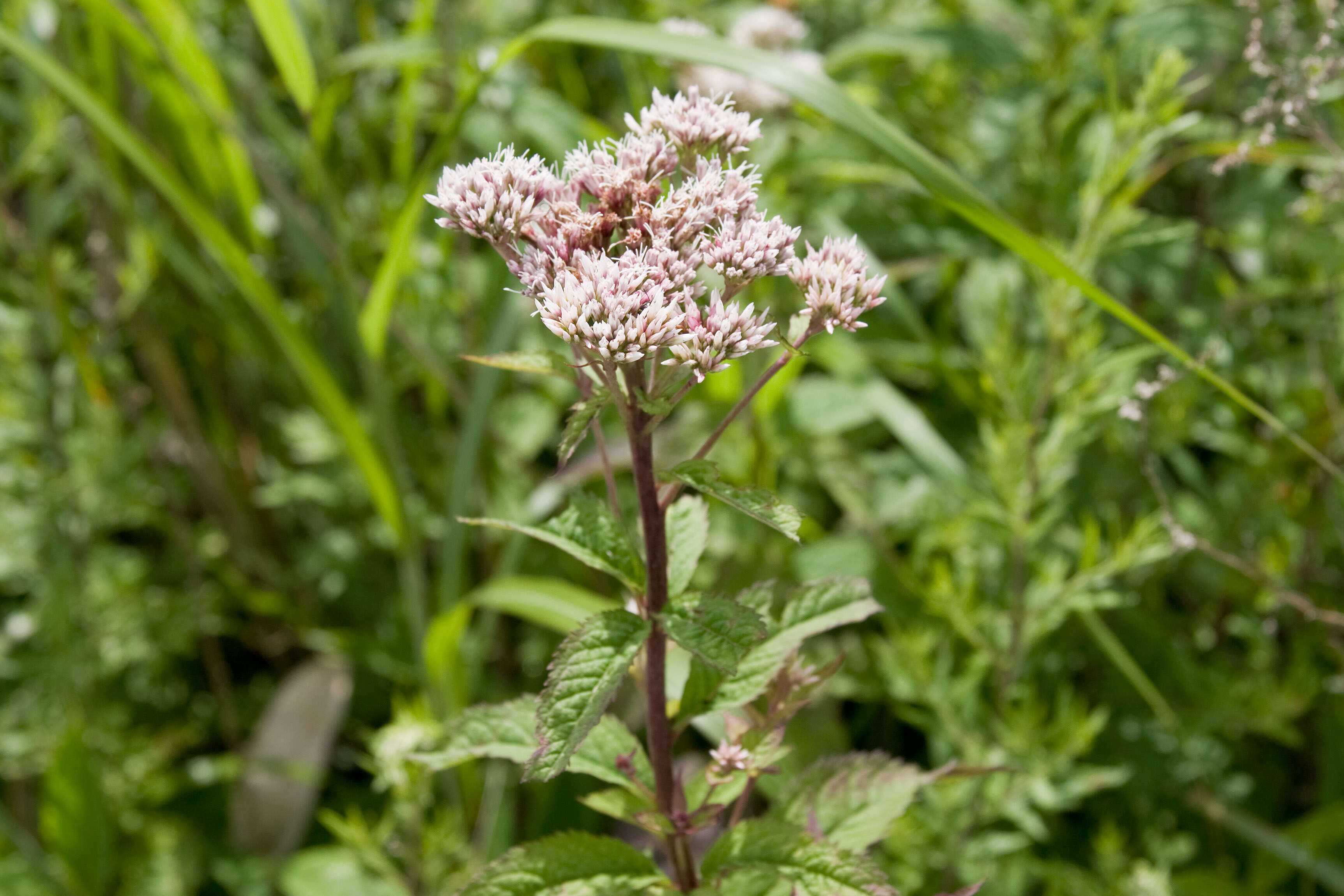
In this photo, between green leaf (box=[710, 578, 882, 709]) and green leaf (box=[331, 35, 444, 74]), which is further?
green leaf (box=[331, 35, 444, 74])

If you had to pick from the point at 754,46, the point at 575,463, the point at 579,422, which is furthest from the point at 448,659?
the point at 754,46

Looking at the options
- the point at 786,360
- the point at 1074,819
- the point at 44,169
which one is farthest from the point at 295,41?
the point at 1074,819

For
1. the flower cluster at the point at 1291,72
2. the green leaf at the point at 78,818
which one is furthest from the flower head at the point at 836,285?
the green leaf at the point at 78,818

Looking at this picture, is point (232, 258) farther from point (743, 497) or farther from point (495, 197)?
point (743, 497)

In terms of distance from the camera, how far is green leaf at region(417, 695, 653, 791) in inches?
37.5

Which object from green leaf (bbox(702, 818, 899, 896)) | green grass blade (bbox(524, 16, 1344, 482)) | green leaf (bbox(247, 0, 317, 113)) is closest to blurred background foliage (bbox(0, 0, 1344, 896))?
green leaf (bbox(247, 0, 317, 113))

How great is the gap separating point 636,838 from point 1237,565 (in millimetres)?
969

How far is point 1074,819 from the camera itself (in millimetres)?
1907

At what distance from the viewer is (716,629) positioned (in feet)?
2.62

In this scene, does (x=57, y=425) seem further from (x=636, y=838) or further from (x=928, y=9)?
(x=928, y=9)

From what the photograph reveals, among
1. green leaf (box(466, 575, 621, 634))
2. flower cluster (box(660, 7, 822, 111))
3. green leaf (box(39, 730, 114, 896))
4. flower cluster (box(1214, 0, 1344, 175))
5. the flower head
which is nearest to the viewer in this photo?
the flower head

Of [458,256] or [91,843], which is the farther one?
[458,256]

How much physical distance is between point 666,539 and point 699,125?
0.38 metres

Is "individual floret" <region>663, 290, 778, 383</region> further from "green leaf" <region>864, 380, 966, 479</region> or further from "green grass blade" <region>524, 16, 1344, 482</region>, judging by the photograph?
"green leaf" <region>864, 380, 966, 479</region>
